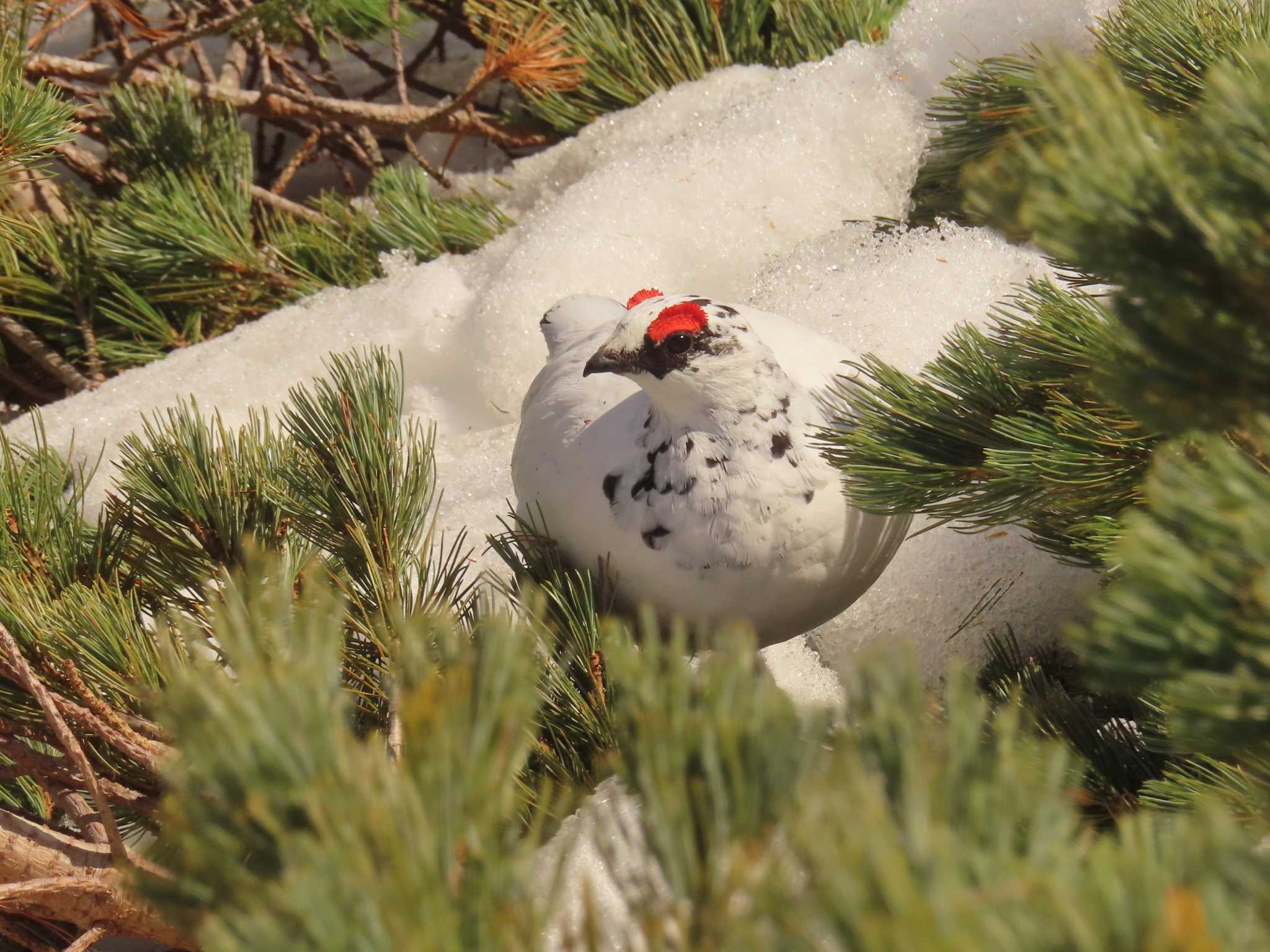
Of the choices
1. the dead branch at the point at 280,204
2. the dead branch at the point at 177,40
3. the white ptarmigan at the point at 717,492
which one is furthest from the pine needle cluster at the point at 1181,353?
the dead branch at the point at 280,204

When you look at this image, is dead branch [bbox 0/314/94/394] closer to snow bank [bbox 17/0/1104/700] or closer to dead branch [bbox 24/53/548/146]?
snow bank [bbox 17/0/1104/700]

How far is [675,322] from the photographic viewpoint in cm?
99

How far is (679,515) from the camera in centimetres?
100

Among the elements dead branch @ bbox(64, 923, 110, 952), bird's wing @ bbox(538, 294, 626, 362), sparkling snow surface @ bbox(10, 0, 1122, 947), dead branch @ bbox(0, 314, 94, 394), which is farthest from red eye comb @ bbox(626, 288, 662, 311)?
dead branch @ bbox(0, 314, 94, 394)

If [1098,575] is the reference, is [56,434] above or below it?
above

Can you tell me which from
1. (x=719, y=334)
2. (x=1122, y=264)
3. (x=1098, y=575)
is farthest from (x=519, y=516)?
(x=1122, y=264)

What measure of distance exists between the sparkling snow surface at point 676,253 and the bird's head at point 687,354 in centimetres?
37

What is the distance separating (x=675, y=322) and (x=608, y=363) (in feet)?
0.23

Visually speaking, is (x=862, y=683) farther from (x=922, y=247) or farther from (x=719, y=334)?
(x=922, y=247)

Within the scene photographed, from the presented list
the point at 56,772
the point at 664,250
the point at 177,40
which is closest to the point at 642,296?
the point at 664,250

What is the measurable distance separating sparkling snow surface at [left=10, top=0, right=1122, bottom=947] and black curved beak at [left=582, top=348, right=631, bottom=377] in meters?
0.38

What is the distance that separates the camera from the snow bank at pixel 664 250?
144 centimetres

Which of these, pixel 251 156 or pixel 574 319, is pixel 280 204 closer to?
pixel 251 156

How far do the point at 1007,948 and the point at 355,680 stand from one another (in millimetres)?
633
